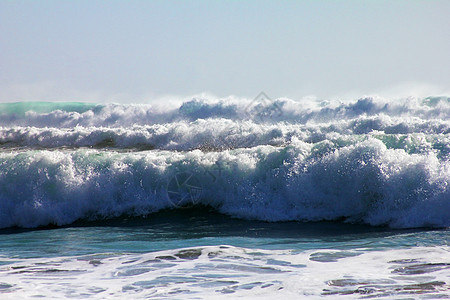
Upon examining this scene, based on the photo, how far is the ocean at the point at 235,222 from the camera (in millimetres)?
6320

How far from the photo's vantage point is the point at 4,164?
14.2 meters

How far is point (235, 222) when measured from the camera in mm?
10828

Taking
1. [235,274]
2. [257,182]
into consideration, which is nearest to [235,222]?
[257,182]

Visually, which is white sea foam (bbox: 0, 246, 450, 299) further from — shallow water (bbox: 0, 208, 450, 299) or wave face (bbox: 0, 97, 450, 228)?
wave face (bbox: 0, 97, 450, 228)

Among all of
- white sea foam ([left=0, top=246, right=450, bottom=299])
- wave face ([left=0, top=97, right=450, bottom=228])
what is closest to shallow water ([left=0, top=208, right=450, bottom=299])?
white sea foam ([left=0, top=246, right=450, bottom=299])

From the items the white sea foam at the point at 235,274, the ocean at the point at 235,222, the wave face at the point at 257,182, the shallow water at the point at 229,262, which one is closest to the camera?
the white sea foam at the point at 235,274

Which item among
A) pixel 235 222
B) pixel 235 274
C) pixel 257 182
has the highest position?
pixel 257 182

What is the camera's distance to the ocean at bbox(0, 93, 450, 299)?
20.7ft

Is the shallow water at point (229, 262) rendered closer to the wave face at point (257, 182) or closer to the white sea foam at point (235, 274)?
the white sea foam at point (235, 274)

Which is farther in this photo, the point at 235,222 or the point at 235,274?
the point at 235,222

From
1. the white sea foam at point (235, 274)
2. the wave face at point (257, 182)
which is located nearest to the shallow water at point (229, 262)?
the white sea foam at point (235, 274)

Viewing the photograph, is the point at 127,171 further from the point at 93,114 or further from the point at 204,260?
the point at 93,114

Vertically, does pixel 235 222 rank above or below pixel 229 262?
above

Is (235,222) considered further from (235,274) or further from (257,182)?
(235,274)
